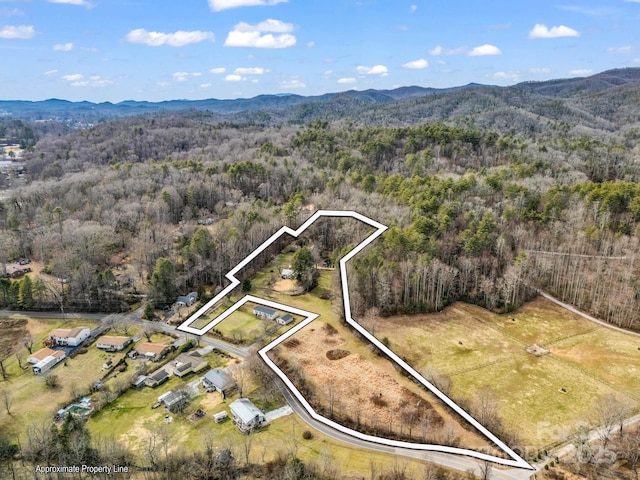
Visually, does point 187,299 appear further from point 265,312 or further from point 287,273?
point 287,273

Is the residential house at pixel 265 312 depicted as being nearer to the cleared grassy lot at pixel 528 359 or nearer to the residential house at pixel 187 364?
the residential house at pixel 187 364

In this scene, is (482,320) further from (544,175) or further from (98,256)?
(98,256)

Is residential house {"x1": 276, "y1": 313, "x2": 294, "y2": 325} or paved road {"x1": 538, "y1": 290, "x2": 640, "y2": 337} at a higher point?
residential house {"x1": 276, "y1": 313, "x2": 294, "y2": 325}

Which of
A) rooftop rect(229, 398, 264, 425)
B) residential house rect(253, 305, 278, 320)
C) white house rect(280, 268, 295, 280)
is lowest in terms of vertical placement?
rooftop rect(229, 398, 264, 425)

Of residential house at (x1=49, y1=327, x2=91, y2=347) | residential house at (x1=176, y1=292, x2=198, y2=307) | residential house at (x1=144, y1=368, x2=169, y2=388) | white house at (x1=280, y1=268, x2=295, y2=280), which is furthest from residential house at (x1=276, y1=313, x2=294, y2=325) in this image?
residential house at (x1=49, y1=327, x2=91, y2=347)

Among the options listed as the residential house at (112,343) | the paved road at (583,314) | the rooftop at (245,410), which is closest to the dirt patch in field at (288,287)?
the rooftop at (245,410)

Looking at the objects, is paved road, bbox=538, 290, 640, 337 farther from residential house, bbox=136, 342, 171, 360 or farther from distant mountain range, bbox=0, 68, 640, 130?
distant mountain range, bbox=0, 68, 640, 130
